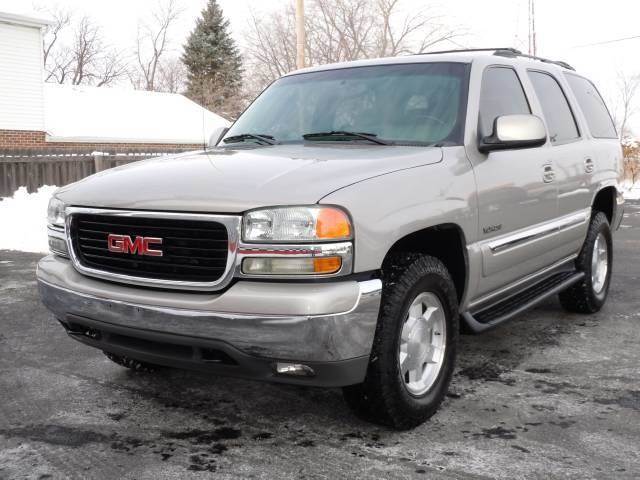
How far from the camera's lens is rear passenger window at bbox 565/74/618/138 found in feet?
18.2

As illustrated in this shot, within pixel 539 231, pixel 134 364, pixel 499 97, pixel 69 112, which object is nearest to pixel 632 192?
pixel 539 231

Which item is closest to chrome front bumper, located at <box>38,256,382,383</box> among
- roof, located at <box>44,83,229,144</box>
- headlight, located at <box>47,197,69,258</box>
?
headlight, located at <box>47,197,69,258</box>

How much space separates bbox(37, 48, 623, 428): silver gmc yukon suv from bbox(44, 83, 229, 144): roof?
62.0ft

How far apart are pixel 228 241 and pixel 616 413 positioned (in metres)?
2.18

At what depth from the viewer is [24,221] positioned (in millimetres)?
12164

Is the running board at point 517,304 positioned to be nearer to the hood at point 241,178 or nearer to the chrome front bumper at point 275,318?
the hood at point 241,178

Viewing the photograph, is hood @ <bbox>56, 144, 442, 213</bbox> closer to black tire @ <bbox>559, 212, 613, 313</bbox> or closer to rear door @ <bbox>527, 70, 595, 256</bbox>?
rear door @ <bbox>527, 70, 595, 256</bbox>

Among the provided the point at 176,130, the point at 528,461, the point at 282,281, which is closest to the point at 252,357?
the point at 282,281


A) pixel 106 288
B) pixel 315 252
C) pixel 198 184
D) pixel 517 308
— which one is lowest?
pixel 517 308

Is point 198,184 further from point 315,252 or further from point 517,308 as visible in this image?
point 517,308

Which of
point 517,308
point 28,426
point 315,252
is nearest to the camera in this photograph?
point 315,252

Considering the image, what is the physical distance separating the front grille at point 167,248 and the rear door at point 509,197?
155 centimetres

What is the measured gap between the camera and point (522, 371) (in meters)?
4.16

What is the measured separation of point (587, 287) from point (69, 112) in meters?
23.1
